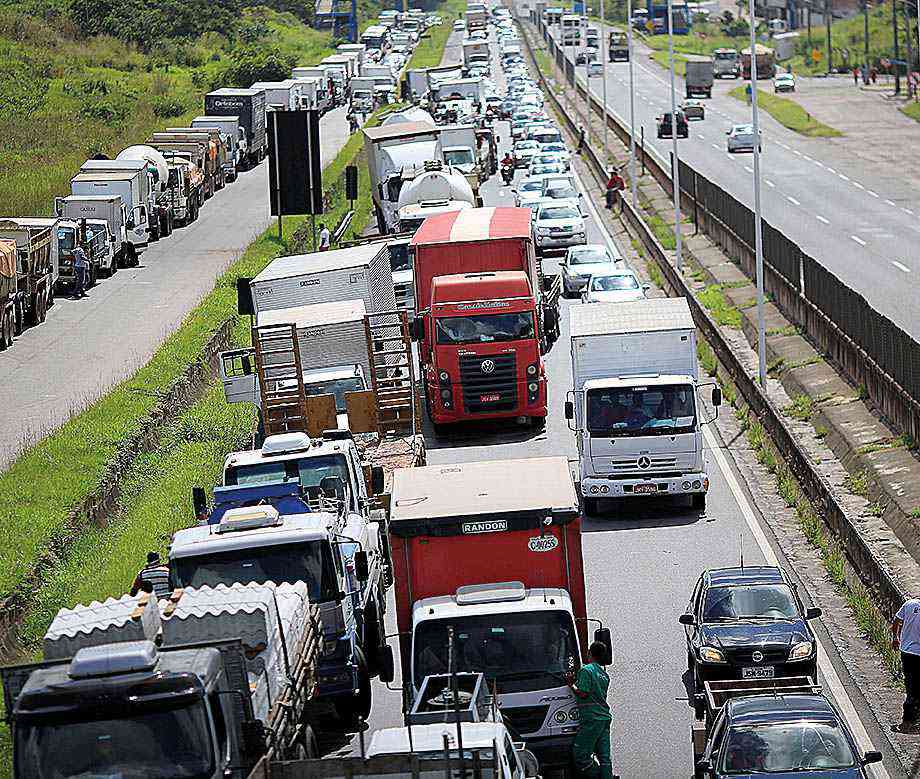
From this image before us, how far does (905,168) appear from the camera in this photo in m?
78.8

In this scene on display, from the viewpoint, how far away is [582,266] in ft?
156

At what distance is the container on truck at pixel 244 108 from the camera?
298ft

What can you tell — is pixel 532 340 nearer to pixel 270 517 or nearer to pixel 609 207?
pixel 270 517

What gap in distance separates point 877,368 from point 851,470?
3292mm

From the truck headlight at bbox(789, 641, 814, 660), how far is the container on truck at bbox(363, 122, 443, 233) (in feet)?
135

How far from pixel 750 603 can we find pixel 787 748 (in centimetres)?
436

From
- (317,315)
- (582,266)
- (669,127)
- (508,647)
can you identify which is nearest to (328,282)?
(317,315)

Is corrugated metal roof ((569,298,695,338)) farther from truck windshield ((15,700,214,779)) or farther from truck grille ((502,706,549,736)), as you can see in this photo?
truck windshield ((15,700,214,779))

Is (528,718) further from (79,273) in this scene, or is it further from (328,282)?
(79,273)

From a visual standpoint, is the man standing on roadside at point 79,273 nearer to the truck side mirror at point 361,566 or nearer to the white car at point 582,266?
the white car at point 582,266

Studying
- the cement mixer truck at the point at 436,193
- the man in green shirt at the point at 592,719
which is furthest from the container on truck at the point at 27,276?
the man in green shirt at the point at 592,719

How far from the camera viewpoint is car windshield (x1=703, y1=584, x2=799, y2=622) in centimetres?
1819

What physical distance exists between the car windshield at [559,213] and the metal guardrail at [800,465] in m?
7.23

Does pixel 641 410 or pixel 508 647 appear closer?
pixel 508 647
